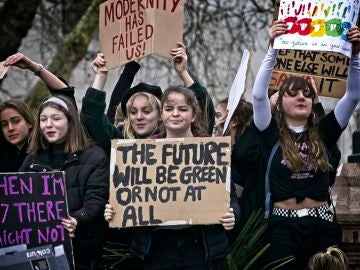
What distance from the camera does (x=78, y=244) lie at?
7.43 meters

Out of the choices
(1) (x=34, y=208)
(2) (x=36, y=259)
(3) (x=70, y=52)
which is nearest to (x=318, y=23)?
(1) (x=34, y=208)

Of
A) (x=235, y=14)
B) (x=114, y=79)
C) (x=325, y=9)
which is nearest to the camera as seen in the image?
(x=325, y=9)

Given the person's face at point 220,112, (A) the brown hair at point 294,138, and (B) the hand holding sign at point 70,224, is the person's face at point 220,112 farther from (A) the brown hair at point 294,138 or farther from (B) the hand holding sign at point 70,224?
(B) the hand holding sign at point 70,224

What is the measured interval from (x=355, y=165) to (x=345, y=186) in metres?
0.20

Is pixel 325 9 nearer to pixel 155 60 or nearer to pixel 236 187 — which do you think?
pixel 236 187

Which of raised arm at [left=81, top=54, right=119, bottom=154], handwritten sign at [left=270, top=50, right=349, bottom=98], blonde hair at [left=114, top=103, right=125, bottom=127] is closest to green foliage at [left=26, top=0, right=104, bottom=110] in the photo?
blonde hair at [left=114, top=103, right=125, bottom=127]

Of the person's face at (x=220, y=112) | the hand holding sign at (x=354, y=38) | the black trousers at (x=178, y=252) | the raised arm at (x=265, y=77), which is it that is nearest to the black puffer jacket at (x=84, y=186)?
the black trousers at (x=178, y=252)

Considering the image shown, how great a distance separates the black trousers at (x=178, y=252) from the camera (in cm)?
714

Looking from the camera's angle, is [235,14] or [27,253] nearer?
[27,253]

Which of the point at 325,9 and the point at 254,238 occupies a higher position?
the point at 325,9

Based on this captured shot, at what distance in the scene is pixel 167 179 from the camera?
7234mm

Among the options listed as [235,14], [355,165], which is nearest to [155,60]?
[235,14]

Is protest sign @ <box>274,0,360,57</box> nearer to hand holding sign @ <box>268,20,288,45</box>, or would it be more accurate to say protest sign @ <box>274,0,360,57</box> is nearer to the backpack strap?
hand holding sign @ <box>268,20,288,45</box>

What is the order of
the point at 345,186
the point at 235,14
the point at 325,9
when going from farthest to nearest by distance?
1. the point at 235,14
2. the point at 345,186
3. the point at 325,9
